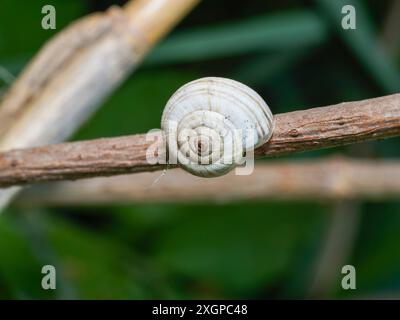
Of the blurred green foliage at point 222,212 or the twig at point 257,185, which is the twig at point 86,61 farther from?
the blurred green foliage at point 222,212

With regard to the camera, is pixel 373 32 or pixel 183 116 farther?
pixel 373 32

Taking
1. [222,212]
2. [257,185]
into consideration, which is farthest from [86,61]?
[222,212]

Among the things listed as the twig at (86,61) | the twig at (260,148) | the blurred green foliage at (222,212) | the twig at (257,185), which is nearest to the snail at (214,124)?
the twig at (260,148)

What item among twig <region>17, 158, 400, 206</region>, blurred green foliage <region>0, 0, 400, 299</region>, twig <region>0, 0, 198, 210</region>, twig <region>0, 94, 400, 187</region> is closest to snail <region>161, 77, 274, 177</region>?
twig <region>0, 94, 400, 187</region>

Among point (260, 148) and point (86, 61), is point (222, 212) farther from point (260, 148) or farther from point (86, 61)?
point (260, 148)

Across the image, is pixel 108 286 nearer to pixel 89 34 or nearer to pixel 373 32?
pixel 89 34

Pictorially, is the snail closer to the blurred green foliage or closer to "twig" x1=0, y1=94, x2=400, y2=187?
"twig" x1=0, y1=94, x2=400, y2=187
